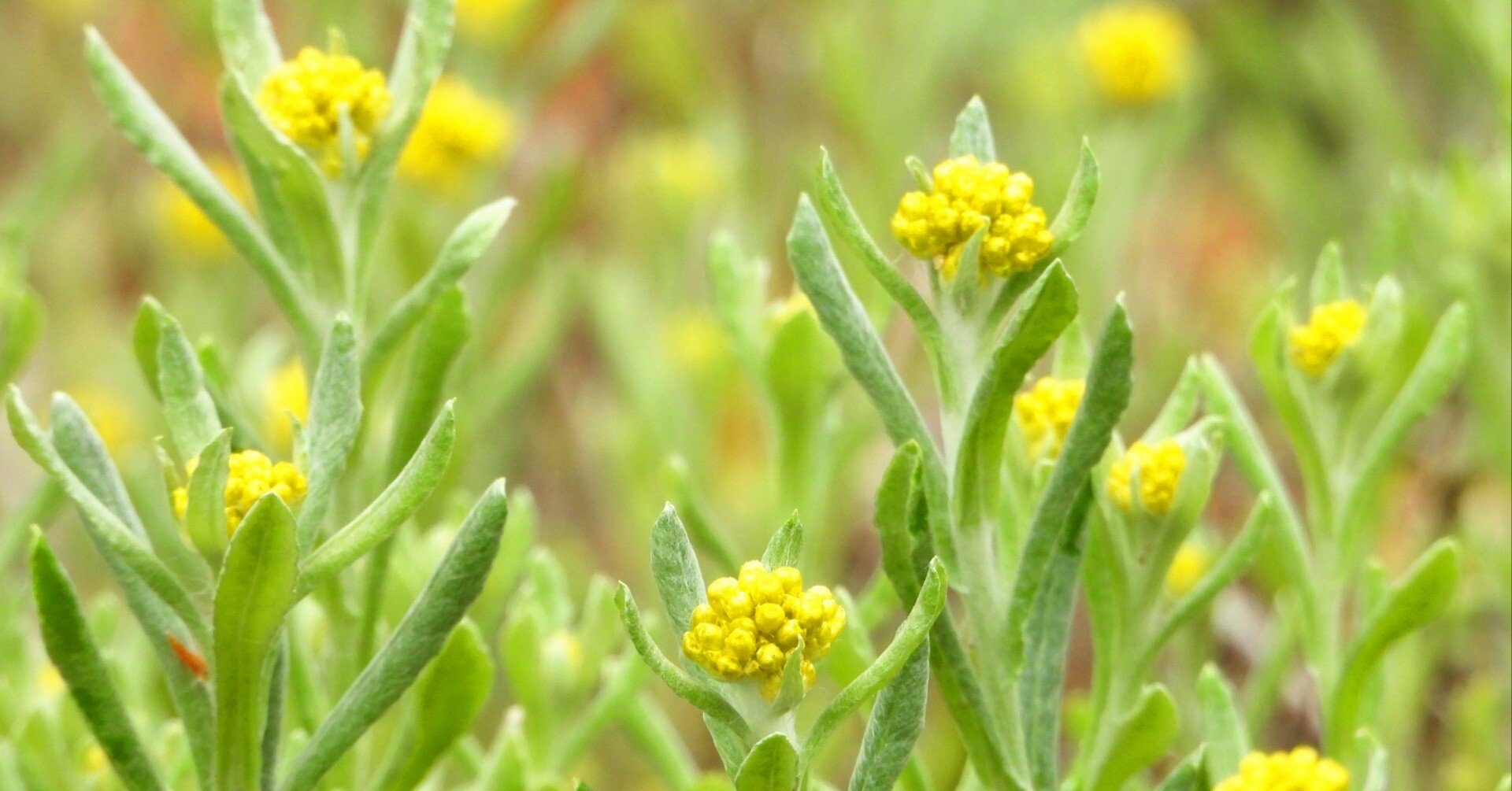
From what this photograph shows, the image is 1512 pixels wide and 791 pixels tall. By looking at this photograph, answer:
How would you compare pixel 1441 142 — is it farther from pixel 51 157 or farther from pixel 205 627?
pixel 205 627

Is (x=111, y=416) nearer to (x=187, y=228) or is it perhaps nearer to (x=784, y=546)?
(x=187, y=228)

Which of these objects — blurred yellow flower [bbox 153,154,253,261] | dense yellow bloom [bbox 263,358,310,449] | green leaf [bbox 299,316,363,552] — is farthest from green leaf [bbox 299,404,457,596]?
blurred yellow flower [bbox 153,154,253,261]

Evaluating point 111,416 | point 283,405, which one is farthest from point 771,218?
point 283,405

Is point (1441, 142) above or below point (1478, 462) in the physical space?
above

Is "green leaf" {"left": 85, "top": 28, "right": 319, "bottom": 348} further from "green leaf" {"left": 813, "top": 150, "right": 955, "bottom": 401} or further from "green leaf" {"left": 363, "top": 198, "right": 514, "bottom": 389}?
"green leaf" {"left": 813, "top": 150, "right": 955, "bottom": 401}

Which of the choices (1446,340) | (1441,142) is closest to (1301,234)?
(1441,142)
